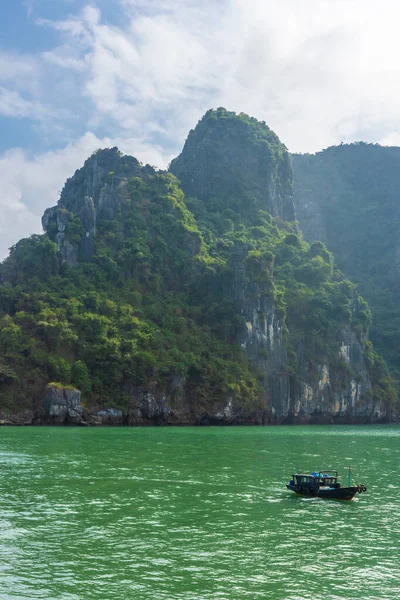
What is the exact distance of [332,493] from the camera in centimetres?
2630

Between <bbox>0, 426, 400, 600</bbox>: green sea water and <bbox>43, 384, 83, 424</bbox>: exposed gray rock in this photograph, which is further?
<bbox>43, 384, 83, 424</bbox>: exposed gray rock

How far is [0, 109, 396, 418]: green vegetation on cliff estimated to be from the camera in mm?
71812

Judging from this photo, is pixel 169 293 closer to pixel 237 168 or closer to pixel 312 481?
pixel 237 168

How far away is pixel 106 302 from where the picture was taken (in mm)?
79875

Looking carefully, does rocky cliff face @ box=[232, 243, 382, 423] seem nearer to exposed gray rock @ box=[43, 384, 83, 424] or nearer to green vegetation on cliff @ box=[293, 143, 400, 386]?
green vegetation on cliff @ box=[293, 143, 400, 386]

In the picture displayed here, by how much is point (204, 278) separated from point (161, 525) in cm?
7307

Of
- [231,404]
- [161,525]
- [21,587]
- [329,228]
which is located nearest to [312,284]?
[231,404]

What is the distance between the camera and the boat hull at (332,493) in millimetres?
25781

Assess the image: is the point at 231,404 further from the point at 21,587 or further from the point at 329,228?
the point at 329,228

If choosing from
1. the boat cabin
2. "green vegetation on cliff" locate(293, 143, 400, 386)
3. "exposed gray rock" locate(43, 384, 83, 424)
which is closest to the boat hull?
the boat cabin

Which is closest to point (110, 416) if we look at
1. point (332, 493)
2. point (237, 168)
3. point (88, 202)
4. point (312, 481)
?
point (88, 202)

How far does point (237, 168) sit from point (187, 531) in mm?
107897

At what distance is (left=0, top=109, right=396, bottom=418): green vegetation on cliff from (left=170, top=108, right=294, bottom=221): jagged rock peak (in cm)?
29

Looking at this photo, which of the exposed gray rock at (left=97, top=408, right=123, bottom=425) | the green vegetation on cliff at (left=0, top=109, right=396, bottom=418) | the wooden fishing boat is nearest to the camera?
the wooden fishing boat
